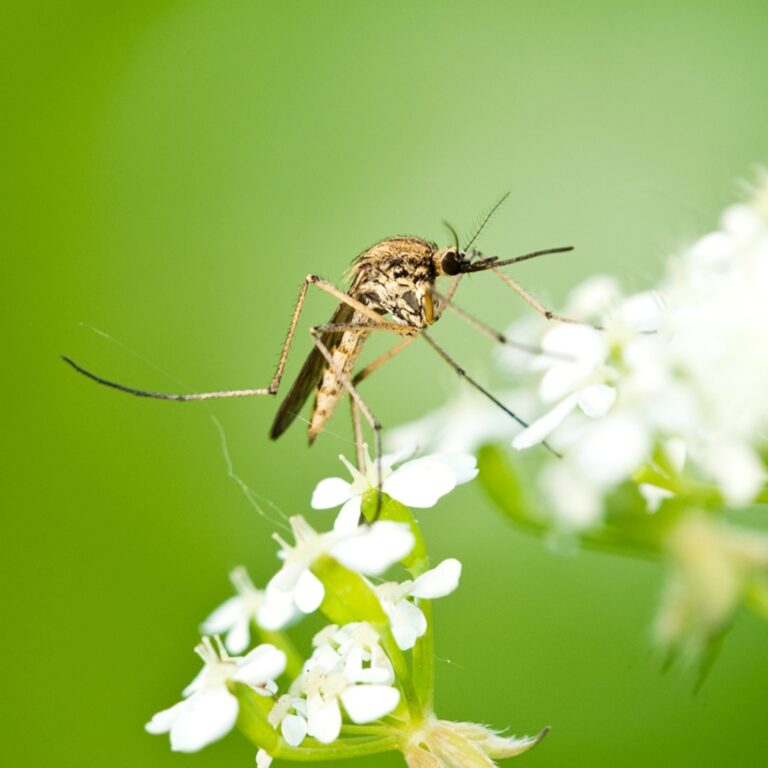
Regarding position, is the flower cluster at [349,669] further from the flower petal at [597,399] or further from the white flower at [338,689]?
the flower petal at [597,399]

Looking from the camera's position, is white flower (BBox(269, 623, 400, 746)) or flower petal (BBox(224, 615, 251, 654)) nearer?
white flower (BBox(269, 623, 400, 746))

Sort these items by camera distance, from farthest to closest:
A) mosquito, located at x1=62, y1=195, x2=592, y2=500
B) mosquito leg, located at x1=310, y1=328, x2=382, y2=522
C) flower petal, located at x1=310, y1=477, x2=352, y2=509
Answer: mosquito, located at x1=62, y1=195, x2=592, y2=500, flower petal, located at x1=310, y1=477, x2=352, y2=509, mosquito leg, located at x1=310, y1=328, x2=382, y2=522

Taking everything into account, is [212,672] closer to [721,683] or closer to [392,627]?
[392,627]

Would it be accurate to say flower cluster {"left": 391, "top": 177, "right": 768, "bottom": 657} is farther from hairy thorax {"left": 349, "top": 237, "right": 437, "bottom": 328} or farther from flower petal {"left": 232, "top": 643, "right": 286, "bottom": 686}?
hairy thorax {"left": 349, "top": 237, "right": 437, "bottom": 328}

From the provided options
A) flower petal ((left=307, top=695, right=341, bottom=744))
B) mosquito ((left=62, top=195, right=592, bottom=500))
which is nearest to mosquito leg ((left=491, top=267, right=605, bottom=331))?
mosquito ((left=62, top=195, right=592, bottom=500))

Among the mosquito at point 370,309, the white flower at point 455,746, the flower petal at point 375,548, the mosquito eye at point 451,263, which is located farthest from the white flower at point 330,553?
the mosquito eye at point 451,263

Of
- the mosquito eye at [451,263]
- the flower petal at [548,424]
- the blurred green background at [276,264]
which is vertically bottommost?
the blurred green background at [276,264]

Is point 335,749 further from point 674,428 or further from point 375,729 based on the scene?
point 674,428
